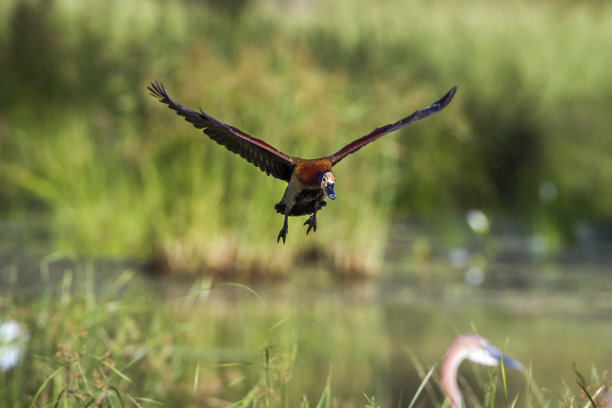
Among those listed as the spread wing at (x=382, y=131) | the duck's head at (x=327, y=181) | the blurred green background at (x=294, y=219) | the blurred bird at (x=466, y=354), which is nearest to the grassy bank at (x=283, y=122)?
the blurred green background at (x=294, y=219)

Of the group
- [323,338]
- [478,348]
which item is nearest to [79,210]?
[323,338]

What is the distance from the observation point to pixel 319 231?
7.93m

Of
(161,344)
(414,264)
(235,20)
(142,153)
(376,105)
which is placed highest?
(235,20)

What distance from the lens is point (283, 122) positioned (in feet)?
22.0

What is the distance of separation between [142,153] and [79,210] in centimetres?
152

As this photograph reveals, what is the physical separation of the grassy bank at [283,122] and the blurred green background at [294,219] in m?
0.03

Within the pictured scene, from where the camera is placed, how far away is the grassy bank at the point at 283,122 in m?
7.10

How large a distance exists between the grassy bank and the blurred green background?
0.03 meters

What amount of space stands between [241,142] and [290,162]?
0.09 meters

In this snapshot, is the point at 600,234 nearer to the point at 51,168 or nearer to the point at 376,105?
the point at 376,105

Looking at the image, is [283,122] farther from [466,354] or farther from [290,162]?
[290,162]

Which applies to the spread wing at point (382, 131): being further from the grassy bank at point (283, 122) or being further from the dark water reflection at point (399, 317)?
the grassy bank at point (283, 122)

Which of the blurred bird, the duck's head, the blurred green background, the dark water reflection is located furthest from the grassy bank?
the duck's head

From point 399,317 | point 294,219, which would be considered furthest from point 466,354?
point 294,219
